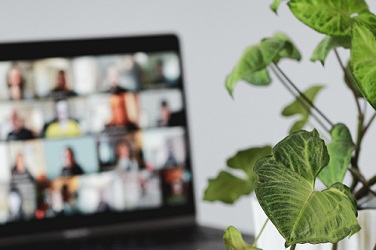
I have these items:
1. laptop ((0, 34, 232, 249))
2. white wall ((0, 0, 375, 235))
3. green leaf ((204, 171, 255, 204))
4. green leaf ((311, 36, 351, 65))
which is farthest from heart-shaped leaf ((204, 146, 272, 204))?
white wall ((0, 0, 375, 235))

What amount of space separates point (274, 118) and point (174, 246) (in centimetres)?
77

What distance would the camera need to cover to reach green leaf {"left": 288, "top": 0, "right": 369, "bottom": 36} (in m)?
0.47

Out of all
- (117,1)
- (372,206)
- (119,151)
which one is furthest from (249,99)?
(372,206)

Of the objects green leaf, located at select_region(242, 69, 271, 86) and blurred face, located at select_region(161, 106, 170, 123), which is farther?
blurred face, located at select_region(161, 106, 170, 123)

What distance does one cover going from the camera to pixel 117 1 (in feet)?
5.64

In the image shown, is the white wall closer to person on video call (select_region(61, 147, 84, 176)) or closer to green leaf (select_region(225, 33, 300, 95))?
person on video call (select_region(61, 147, 84, 176))

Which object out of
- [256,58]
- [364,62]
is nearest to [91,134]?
[256,58]

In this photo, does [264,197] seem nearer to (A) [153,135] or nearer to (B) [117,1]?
(A) [153,135]

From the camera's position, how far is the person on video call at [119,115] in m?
1.22

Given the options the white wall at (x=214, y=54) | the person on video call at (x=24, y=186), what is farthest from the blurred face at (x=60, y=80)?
the white wall at (x=214, y=54)

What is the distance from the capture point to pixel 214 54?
5.85 feet

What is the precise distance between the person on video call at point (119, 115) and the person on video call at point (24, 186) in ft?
0.43

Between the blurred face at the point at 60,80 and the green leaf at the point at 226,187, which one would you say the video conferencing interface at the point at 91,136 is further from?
the green leaf at the point at 226,187

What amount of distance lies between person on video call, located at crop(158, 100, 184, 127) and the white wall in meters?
0.49
